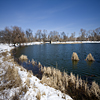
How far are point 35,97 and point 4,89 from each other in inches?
81.8

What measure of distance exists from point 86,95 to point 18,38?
5018 cm

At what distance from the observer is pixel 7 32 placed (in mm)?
45469

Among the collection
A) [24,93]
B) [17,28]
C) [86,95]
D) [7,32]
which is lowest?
[86,95]

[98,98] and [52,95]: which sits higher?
[52,95]

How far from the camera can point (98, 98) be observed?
428 centimetres

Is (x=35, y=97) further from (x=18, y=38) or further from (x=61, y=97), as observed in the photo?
(x=18, y=38)

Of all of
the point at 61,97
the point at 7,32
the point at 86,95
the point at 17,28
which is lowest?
the point at 86,95

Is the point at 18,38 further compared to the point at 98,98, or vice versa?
the point at 18,38

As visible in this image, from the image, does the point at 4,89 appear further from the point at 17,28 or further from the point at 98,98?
the point at 17,28

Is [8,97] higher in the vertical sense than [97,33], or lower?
lower

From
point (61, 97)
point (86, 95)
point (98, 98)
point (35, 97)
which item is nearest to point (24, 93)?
point (35, 97)

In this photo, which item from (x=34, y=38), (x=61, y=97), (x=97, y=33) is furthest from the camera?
(x=34, y=38)

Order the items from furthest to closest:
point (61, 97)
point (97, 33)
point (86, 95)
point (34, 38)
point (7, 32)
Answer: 1. point (34, 38)
2. point (97, 33)
3. point (7, 32)
4. point (86, 95)
5. point (61, 97)

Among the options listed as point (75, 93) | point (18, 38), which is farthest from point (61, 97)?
point (18, 38)
